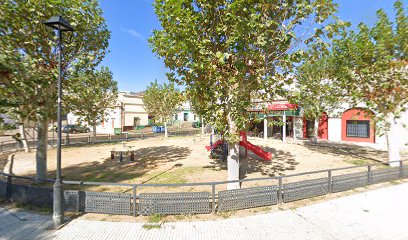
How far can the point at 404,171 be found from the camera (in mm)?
9117

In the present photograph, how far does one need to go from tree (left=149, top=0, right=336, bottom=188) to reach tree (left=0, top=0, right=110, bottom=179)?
359 cm

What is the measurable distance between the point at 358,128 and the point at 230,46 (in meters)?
23.2

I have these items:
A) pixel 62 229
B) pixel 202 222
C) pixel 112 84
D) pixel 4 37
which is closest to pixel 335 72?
pixel 202 222

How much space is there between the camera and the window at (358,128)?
21.5 m

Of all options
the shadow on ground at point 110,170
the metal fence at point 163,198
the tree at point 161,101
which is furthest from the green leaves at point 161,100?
the metal fence at point 163,198

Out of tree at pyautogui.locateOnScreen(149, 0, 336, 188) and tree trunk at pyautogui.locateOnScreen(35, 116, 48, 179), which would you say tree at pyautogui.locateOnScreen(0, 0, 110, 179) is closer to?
tree trunk at pyautogui.locateOnScreen(35, 116, 48, 179)

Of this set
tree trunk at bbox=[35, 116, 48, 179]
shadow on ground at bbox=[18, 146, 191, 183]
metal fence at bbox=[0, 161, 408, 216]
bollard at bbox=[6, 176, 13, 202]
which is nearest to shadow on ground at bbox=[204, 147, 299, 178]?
shadow on ground at bbox=[18, 146, 191, 183]

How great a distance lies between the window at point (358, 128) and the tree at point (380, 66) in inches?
501

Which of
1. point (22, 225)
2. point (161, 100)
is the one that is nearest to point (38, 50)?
point (22, 225)

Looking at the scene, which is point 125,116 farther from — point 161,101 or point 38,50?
point 38,50

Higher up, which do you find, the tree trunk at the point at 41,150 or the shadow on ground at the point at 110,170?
the tree trunk at the point at 41,150

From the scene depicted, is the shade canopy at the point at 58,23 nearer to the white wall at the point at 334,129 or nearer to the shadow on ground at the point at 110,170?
the shadow on ground at the point at 110,170

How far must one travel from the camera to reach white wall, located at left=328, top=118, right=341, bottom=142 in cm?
2331

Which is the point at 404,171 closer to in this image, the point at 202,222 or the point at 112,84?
the point at 202,222
